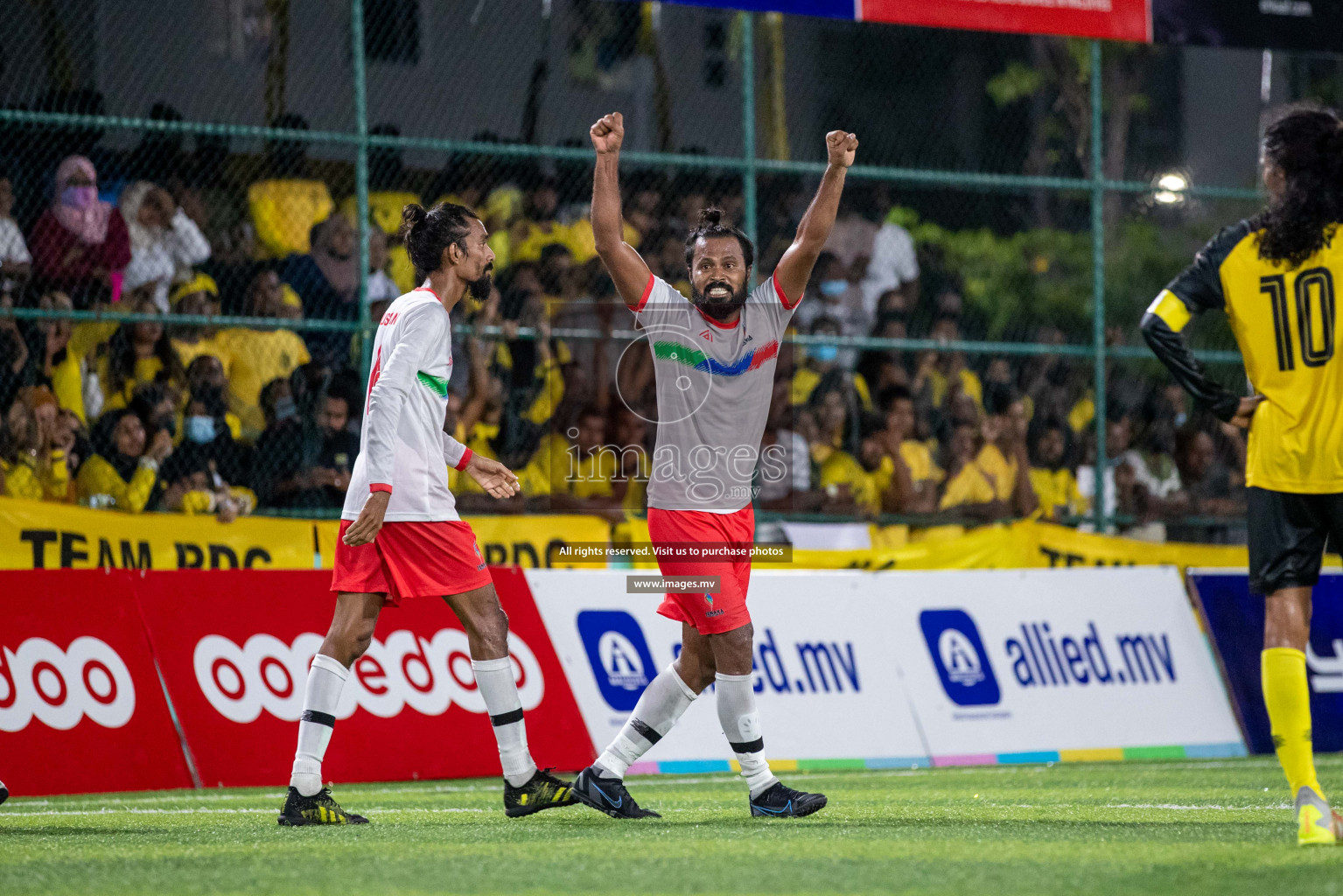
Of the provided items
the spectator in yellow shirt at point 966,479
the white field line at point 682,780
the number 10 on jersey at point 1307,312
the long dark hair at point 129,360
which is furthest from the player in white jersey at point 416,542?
the spectator in yellow shirt at point 966,479

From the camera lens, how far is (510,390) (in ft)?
36.7

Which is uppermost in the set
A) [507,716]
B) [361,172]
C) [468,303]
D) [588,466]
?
[361,172]

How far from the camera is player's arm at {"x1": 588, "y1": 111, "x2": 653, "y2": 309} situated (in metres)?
5.88

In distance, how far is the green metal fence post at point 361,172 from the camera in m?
10.5

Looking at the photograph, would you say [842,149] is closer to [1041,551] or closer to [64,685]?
[64,685]

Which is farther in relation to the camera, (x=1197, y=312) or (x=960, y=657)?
(x=960, y=657)

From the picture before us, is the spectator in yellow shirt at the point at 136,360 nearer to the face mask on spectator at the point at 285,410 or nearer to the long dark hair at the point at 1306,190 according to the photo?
the face mask on spectator at the point at 285,410

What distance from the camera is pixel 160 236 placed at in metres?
11.0

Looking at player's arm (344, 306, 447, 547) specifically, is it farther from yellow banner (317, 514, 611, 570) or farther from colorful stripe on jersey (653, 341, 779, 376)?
yellow banner (317, 514, 611, 570)

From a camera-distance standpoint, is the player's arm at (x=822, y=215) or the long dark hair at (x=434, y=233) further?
the long dark hair at (x=434, y=233)

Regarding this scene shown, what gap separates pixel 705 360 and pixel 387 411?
1.19 metres

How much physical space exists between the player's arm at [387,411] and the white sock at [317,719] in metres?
0.50

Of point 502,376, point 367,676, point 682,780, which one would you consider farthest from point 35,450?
point 682,780

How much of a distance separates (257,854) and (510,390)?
6401 millimetres
